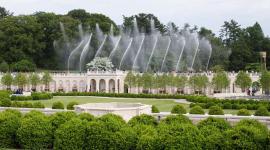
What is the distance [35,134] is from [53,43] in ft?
237

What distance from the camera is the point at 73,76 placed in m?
73.8

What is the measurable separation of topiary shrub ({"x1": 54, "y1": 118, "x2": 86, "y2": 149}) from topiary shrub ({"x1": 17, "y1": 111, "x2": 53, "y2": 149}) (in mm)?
866

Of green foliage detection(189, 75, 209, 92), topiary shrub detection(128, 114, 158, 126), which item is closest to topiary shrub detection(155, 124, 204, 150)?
topiary shrub detection(128, 114, 158, 126)

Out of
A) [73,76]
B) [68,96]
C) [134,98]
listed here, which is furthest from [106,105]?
[73,76]

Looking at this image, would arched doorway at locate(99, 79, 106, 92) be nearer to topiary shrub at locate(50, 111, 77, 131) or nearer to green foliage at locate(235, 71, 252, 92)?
green foliage at locate(235, 71, 252, 92)

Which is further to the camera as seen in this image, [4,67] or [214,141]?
[4,67]

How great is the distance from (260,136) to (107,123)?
18.8 feet

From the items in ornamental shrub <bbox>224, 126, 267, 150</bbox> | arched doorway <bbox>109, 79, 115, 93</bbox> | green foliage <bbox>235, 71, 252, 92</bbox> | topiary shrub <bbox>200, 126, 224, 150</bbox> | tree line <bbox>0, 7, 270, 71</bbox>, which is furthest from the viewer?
tree line <bbox>0, 7, 270, 71</bbox>

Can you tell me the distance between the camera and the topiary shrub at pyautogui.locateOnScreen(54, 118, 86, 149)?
17672mm

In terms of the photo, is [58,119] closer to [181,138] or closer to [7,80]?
[181,138]

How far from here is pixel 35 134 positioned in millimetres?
18578

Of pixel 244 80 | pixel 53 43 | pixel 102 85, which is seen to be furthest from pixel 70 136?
pixel 53 43

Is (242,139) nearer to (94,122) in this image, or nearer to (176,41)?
(94,122)

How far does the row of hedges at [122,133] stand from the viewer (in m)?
16.3
